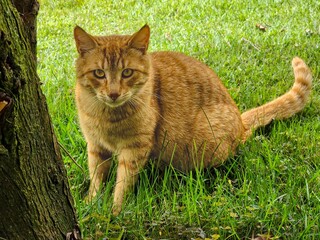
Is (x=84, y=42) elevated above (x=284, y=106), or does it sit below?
above

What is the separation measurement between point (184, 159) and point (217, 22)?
3.48 meters

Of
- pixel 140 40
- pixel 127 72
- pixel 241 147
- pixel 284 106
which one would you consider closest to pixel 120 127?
pixel 127 72

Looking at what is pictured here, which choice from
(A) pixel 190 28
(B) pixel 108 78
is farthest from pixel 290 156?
(A) pixel 190 28

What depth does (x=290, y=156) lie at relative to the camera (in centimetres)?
372

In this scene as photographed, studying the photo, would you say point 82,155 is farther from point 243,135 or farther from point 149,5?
point 149,5

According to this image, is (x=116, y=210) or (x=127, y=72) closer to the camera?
(x=116, y=210)

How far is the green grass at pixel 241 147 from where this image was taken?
9.39ft

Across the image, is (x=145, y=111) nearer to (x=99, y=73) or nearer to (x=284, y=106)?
(x=99, y=73)

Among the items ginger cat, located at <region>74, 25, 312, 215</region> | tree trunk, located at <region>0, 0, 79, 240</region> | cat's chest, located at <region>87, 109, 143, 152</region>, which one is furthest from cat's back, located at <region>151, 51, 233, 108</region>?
tree trunk, located at <region>0, 0, 79, 240</region>

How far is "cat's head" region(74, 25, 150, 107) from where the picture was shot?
3.31 metres

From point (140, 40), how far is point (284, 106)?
1.36 m

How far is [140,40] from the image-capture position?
3393 mm

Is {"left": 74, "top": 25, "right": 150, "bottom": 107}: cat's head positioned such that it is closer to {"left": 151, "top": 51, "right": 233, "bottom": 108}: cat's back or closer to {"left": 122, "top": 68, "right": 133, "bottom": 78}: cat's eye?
{"left": 122, "top": 68, "right": 133, "bottom": 78}: cat's eye

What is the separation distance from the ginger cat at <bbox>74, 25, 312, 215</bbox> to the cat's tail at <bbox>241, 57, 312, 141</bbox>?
0.01 metres
